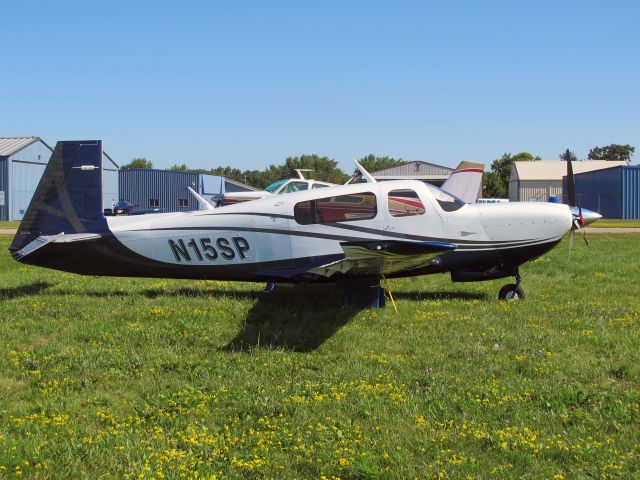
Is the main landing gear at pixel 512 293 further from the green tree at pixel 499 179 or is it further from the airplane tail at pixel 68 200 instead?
the green tree at pixel 499 179

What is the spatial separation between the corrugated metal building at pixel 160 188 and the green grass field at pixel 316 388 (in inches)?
2073

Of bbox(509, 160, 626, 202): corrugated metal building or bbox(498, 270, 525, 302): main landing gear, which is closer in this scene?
bbox(498, 270, 525, 302): main landing gear

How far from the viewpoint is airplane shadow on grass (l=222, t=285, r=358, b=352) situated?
693 cm

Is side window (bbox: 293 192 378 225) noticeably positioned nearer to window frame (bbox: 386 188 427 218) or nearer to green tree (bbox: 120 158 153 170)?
window frame (bbox: 386 188 427 218)

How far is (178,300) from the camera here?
9.21 m

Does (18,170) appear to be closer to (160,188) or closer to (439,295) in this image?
(160,188)

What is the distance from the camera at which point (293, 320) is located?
8.02 meters

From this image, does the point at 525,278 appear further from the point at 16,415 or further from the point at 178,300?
the point at 16,415

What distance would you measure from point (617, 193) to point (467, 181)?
129ft

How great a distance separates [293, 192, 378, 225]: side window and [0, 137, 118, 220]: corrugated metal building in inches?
1859

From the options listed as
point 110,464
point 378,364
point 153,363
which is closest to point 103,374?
point 153,363

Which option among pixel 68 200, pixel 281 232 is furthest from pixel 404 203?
pixel 68 200

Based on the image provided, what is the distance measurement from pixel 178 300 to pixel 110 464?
542 cm

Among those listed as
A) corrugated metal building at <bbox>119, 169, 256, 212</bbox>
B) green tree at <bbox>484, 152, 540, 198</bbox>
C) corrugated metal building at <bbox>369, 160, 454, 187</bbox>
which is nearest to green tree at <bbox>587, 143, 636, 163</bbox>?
green tree at <bbox>484, 152, 540, 198</bbox>
